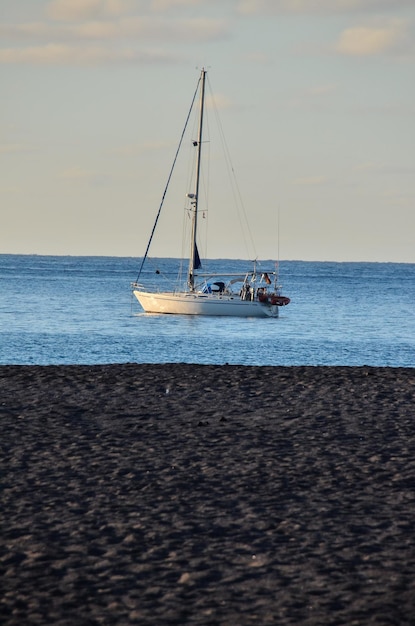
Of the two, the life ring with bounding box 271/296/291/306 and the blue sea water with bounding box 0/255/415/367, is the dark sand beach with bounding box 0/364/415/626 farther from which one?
the life ring with bounding box 271/296/291/306

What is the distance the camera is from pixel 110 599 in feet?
25.1

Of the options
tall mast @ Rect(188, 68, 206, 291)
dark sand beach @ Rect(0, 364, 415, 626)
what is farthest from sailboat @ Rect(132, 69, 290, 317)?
dark sand beach @ Rect(0, 364, 415, 626)

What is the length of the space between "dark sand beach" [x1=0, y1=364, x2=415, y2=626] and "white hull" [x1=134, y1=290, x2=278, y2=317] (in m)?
49.1

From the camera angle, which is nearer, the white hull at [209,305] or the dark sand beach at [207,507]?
the dark sand beach at [207,507]

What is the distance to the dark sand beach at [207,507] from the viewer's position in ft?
25.0

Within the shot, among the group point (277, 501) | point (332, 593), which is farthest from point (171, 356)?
point (332, 593)

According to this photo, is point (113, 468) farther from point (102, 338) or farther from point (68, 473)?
point (102, 338)

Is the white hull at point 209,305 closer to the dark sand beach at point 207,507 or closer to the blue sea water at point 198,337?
the blue sea water at point 198,337

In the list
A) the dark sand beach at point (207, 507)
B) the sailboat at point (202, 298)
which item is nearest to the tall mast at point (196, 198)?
the sailboat at point (202, 298)

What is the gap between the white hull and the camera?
67750 millimetres

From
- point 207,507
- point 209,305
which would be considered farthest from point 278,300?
point 207,507

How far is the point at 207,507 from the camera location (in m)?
10.4

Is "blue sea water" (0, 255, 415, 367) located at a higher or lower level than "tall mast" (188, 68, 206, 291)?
lower

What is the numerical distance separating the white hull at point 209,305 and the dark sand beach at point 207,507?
4908cm
